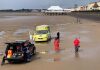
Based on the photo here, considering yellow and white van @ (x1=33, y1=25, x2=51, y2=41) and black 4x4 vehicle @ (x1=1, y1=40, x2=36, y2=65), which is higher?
black 4x4 vehicle @ (x1=1, y1=40, x2=36, y2=65)

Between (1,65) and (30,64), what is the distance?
6.39ft

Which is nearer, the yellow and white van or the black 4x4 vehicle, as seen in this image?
the black 4x4 vehicle

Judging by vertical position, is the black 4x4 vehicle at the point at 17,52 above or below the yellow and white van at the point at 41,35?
above

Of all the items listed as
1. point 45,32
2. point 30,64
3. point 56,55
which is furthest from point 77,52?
point 45,32

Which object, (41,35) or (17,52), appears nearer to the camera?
(17,52)

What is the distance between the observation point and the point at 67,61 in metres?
23.0

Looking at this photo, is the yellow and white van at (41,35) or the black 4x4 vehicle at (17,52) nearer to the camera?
the black 4x4 vehicle at (17,52)

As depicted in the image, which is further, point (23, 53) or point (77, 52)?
point (77, 52)

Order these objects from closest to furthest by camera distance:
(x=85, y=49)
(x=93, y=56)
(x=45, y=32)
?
(x=93, y=56) → (x=85, y=49) → (x=45, y=32)

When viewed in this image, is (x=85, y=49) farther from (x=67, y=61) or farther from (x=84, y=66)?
(x=84, y=66)

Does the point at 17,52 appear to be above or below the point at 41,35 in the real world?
above

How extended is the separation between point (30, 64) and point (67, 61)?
8.64ft

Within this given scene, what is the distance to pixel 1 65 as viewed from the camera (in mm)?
22234

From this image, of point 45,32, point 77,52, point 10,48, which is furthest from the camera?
point 45,32
